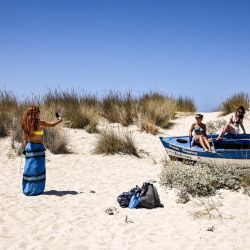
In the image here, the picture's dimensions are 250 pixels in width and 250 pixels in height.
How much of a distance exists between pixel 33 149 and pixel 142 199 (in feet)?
7.35

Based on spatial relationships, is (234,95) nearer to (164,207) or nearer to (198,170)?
(198,170)

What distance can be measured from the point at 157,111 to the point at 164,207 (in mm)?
9284

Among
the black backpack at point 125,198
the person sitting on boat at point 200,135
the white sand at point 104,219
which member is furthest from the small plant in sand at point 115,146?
the black backpack at point 125,198

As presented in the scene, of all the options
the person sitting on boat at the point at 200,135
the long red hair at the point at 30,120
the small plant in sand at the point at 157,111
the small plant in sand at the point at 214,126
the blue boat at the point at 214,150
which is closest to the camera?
the long red hair at the point at 30,120

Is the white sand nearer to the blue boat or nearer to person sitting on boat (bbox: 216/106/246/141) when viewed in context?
the blue boat

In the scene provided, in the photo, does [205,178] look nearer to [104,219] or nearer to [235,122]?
[104,219]

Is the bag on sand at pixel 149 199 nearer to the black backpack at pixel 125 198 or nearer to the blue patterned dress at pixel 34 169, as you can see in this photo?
the black backpack at pixel 125 198

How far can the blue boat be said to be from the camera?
28.6ft

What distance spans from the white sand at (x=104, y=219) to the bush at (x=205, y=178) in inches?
10.0

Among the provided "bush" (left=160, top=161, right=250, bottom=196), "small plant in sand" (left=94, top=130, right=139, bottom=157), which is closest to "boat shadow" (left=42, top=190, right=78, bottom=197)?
"bush" (left=160, top=161, right=250, bottom=196)

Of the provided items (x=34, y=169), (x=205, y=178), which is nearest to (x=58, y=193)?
(x=34, y=169)

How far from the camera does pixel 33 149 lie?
7254mm

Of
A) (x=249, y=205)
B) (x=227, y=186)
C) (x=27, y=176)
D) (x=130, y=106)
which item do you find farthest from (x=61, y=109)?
(x=249, y=205)

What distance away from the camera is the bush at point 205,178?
24.5ft
